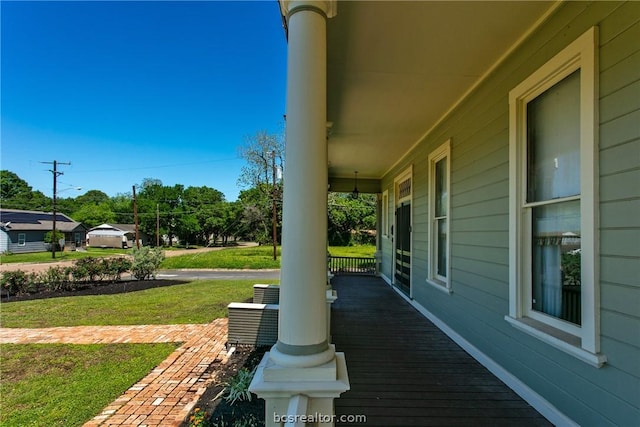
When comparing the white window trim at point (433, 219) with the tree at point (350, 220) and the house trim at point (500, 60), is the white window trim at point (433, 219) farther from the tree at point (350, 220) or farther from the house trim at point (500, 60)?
the tree at point (350, 220)

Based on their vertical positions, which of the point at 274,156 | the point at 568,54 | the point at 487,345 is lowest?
the point at 487,345

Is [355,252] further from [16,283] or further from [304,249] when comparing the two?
[304,249]

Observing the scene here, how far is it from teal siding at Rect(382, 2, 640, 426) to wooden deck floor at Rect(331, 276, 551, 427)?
0.80 ft

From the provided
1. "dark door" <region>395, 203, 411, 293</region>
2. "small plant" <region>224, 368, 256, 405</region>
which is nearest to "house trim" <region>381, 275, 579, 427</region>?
"dark door" <region>395, 203, 411, 293</region>

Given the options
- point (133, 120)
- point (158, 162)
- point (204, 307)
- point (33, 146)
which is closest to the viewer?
point (204, 307)

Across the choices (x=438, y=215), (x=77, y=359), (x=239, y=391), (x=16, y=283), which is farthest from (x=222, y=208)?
(x=239, y=391)

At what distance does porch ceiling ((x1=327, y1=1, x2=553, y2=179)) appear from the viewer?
2.12 metres

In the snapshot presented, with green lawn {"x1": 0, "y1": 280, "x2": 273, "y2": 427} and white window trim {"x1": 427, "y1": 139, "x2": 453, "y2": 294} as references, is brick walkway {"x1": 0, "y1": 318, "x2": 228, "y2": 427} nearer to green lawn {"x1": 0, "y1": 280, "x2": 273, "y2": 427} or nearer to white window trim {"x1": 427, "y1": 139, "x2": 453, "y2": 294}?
green lawn {"x1": 0, "y1": 280, "x2": 273, "y2": 427}

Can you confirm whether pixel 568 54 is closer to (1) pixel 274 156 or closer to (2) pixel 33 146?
(1) pixel 274 156

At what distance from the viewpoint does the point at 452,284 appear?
3.82 m

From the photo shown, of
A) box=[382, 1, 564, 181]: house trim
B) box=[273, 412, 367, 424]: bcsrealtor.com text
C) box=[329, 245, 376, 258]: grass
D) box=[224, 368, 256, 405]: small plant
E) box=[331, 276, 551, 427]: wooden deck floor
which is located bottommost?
box=[329, 245, 376, 258]: grass

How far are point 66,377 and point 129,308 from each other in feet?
12.7

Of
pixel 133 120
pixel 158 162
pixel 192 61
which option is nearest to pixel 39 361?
pixel 192 61

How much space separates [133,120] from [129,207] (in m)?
25.5
